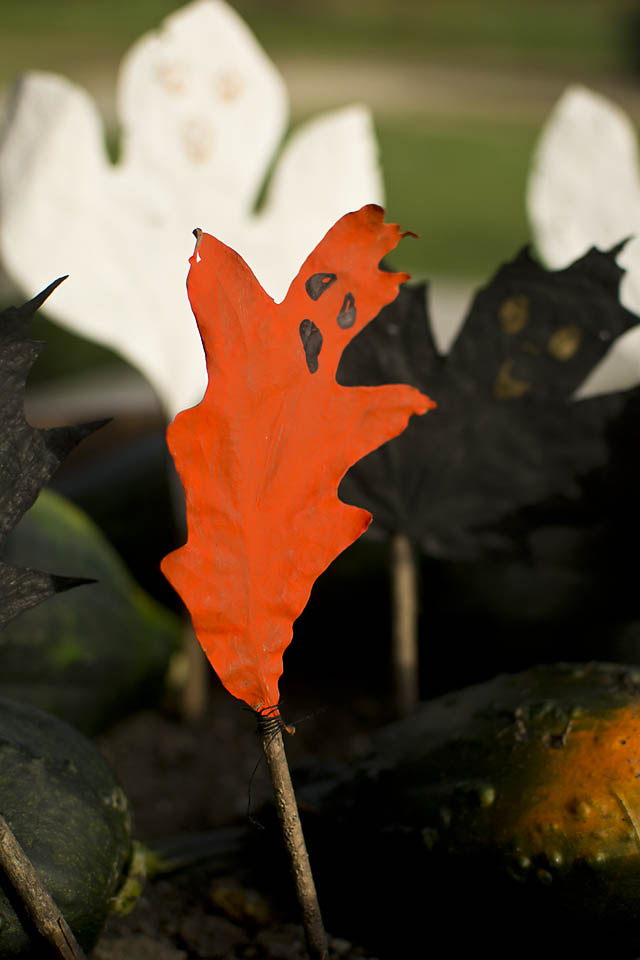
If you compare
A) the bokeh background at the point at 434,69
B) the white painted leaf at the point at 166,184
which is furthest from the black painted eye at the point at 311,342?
the bokeh background at the point at 434,69

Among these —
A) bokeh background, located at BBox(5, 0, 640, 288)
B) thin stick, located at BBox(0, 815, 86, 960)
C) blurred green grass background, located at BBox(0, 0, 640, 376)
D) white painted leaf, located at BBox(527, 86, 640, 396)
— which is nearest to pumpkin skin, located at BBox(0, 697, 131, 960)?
thin stick, located at BBox(0, 815, 86, 960)

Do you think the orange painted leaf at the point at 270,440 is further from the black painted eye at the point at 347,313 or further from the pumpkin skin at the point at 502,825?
the pumpkin skin at the point at 502,825

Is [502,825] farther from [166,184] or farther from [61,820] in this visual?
[166,184]

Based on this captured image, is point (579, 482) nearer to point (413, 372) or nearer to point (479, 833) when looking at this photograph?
point (413, 372)

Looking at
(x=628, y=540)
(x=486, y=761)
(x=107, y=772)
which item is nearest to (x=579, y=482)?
(x=628, y=540)

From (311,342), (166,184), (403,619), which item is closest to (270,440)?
(311,342)

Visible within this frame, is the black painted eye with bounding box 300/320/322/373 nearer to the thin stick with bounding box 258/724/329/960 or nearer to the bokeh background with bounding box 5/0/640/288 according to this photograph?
the thin stick with bounding box 258/724/329/960
